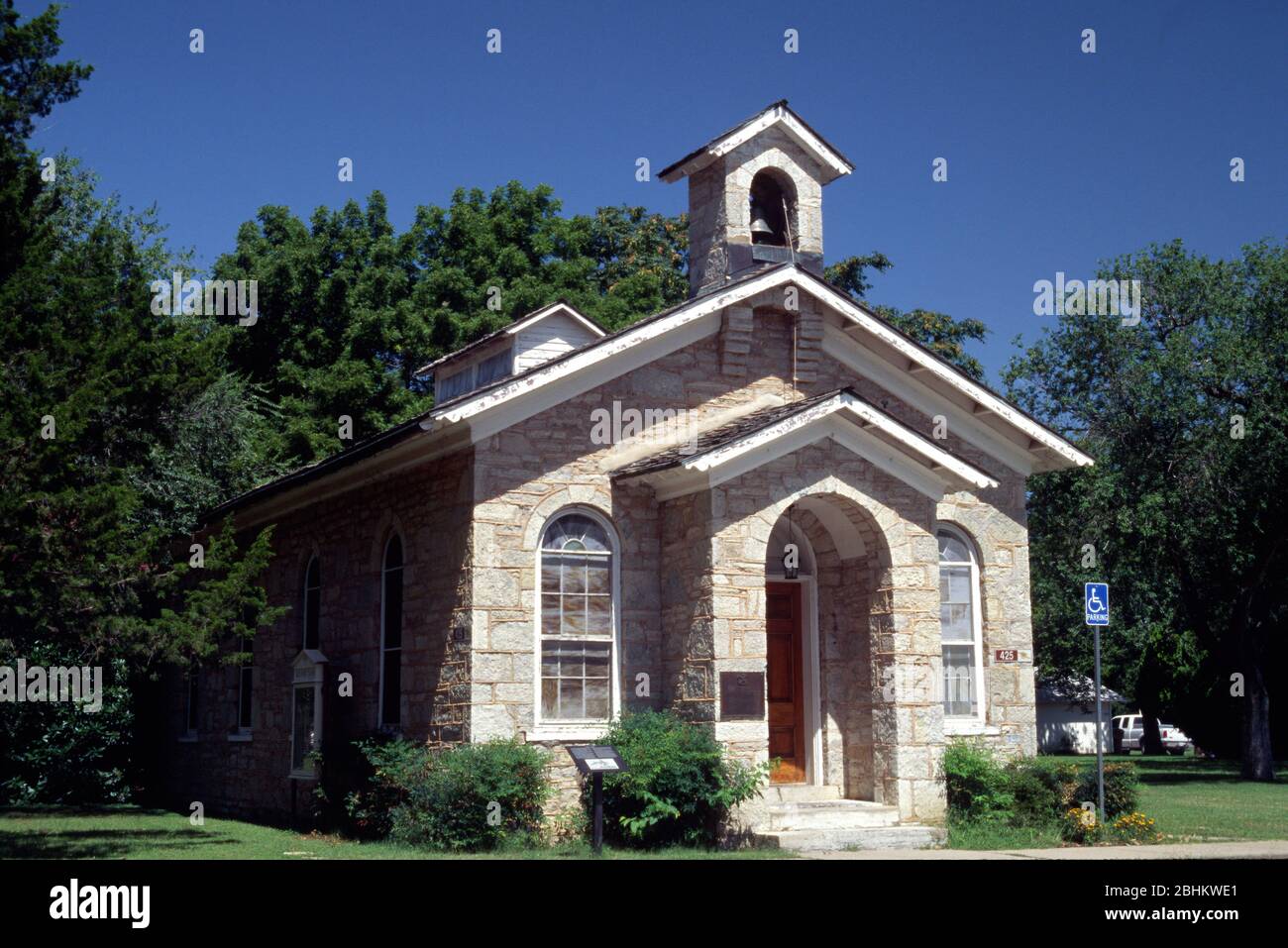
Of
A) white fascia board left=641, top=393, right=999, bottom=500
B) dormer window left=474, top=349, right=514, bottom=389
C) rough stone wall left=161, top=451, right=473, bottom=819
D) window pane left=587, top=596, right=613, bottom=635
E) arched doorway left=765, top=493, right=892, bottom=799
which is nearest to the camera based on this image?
white fascia board left=641, top=393, right=999, bottom=500

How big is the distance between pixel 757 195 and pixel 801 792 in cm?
821

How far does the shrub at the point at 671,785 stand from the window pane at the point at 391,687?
356cm

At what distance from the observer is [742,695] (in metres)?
15.8

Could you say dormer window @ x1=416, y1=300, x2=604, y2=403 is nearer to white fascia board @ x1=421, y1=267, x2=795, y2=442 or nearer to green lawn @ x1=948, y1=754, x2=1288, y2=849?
white fascia board @ x1=421, y1=267, x2=795, y2=442

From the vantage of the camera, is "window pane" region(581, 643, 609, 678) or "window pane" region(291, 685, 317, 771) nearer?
"window pane" region(581, 643, 609, 678)

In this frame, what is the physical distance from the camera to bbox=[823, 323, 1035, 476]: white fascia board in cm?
1908

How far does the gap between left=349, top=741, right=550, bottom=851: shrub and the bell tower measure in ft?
22.7

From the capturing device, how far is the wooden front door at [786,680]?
17.9 meters

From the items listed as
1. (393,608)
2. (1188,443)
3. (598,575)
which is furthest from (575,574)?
(1188,443)

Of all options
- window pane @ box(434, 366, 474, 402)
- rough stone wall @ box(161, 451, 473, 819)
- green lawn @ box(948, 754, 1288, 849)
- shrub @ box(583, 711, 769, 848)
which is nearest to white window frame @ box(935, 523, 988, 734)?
green lawn @ box(948, 754, 1288, 849)

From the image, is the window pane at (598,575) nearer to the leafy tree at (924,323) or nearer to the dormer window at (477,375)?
the dormer window at (477,375)

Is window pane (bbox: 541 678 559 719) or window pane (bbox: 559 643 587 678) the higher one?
window pane (bbox: 559 643 587 678)

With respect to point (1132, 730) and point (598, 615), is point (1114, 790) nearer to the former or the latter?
point (598, 615)

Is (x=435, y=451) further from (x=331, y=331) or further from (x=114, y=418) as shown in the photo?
(x=331, y=331)
